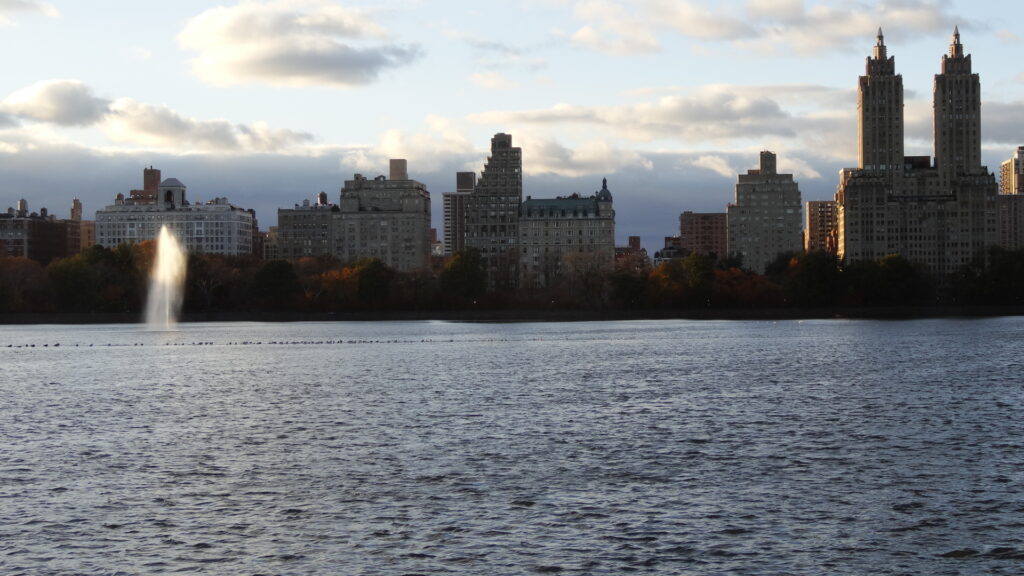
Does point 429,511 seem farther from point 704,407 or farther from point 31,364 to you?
point 31,364

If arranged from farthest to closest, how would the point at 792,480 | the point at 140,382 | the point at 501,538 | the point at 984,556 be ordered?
the point at 140,382, the point at 792,480, the point at 501,538, the point at 984,556

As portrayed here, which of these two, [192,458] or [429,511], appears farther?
[192,458]

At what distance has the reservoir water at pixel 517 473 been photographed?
29.9 m

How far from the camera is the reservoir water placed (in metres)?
29.9

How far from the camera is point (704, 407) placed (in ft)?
204

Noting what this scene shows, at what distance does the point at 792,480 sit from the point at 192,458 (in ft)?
70.1

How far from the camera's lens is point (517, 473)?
4091 centimetres

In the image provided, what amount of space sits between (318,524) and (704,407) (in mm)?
32344

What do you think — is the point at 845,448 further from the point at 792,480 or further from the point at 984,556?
the point at 984,556

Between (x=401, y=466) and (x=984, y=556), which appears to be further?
(x=401, y=466)

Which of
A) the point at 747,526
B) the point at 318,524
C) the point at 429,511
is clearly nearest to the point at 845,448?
the point at 747,526

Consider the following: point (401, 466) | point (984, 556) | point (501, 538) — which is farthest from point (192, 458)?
point (984, 556)

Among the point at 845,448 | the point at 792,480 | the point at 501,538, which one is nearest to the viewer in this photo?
the point at 501,538

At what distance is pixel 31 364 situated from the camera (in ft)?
344
